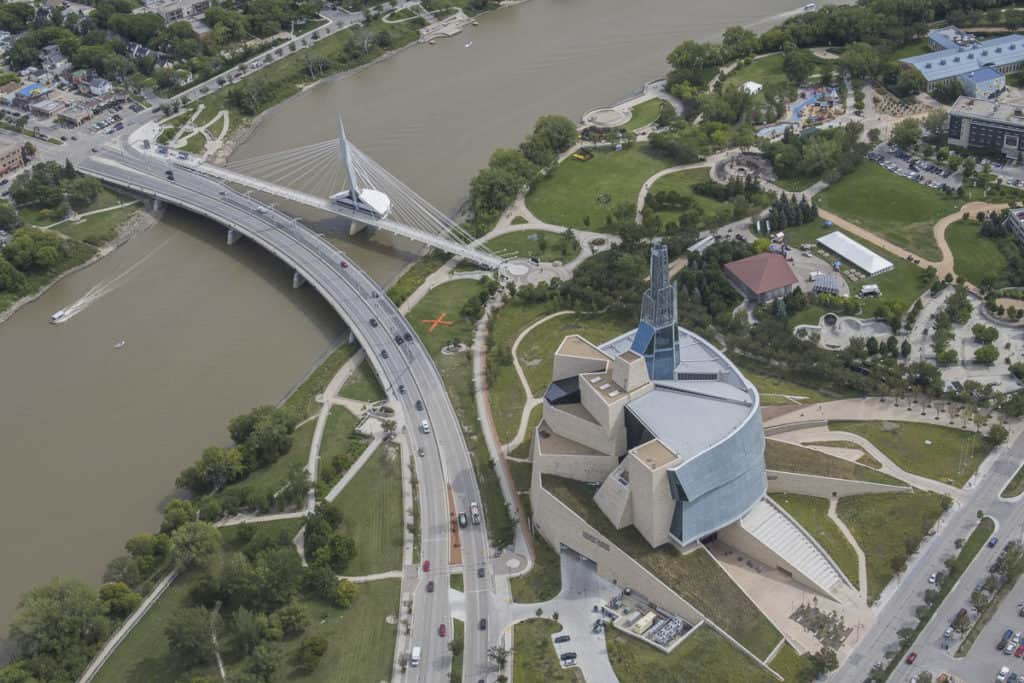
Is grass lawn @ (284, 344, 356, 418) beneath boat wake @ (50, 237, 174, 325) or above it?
beneath

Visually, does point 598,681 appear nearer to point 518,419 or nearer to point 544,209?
point 518,419

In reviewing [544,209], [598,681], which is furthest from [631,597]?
[544,209]

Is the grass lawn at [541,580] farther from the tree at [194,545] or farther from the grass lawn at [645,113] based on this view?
the grass lawn at [645,113]

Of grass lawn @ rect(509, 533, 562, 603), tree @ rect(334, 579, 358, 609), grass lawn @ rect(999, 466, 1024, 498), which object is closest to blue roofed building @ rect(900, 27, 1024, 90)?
grass lawn @ rect(999, 466, 1024, 498)

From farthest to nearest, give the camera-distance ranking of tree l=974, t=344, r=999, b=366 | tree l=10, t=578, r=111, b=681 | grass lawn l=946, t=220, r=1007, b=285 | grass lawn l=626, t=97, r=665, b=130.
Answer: grass lawn l=626, t=97, r=665, b=130 → grass lawn l=946, t=220, r=1007, b=285 → tree l=974, t=344, r=999, b=366 → tree l=10, t=578, r=111, b=681

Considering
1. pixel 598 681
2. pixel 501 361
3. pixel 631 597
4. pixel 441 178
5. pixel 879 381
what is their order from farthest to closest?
pixel 441 178 < pixel 501 361 < pixel 879 381 < pixel 631 597 < pixel 598 681

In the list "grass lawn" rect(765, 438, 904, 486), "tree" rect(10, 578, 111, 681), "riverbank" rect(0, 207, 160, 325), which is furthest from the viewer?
"riverbank" rect(0, 207, 160, 325)

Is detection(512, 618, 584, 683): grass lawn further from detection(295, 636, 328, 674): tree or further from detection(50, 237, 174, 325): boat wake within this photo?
detection(50, 237, 174, 325): boat wake
